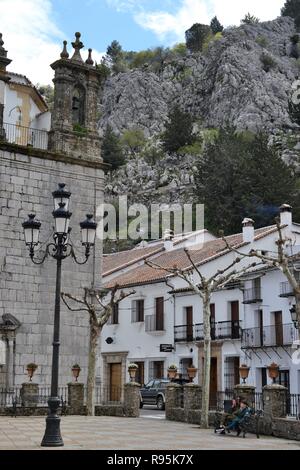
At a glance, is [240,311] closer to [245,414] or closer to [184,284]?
[184,284]

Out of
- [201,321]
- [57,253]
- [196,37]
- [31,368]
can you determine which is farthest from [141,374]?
[196,37]

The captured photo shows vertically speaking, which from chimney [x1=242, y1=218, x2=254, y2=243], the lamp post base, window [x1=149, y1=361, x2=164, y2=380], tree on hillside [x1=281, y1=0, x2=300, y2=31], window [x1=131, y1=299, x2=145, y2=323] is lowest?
the lamp post base

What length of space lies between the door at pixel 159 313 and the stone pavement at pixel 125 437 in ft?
56.7

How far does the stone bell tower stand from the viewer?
22.2m

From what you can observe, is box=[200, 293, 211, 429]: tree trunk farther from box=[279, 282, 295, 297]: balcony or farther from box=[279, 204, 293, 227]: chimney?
box=[279, 204, 293, 227]: chimney

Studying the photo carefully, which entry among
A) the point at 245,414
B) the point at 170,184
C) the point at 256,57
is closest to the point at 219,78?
the point at 256,57

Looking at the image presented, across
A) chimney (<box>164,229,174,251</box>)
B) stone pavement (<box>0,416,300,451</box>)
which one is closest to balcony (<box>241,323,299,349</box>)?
chimney (<box>164,229,174,251</box>)

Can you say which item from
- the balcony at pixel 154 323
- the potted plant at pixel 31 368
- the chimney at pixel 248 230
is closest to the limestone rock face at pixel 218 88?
the chimney at pixel 248 230

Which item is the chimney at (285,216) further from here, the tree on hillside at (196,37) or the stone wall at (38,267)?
the tree on hillside at (196,37)

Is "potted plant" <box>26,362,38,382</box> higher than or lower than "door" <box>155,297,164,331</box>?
lower

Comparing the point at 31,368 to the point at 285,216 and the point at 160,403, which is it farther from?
the point at 285,216

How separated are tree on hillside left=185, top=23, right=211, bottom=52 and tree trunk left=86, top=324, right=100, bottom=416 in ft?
347

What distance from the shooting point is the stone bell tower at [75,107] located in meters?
22.2
